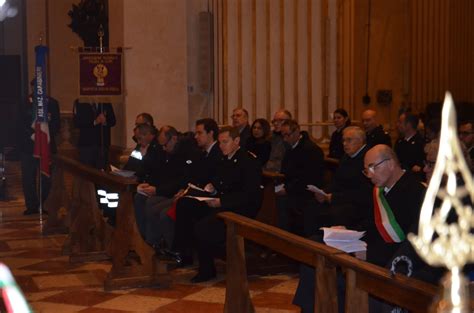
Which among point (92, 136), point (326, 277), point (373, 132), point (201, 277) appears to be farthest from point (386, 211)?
point (92, 136)

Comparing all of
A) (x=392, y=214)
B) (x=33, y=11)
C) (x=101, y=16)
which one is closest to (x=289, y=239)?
(x=392, y=214)

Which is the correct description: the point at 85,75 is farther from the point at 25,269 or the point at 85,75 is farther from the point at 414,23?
the point at 414,23

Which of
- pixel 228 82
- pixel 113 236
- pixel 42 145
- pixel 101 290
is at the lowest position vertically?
pixel 101 290

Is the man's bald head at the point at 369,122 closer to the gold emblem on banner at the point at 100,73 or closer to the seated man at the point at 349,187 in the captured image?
the seated man at the point at 349,187

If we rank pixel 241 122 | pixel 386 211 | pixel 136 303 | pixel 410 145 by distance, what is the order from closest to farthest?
pixel 386 211
pixel 136 303
pixel 410 145
pixel 241 122

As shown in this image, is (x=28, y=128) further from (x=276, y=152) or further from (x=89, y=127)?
(x=276, y=152)

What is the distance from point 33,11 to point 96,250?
10.6 m

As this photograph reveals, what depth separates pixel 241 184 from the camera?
6.75 m

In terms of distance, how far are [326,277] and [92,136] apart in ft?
23.5

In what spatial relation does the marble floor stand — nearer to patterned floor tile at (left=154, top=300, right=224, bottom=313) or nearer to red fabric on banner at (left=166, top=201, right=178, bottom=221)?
patterned floor tile at (left=154, top=300, right=224, bottom=313)

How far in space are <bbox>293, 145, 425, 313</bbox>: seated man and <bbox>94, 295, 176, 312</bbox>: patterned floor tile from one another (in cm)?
159

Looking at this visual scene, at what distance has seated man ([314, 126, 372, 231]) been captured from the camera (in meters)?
6.47

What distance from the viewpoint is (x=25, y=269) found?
745 cm

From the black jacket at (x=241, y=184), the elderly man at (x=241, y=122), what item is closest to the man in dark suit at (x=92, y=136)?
the elderly man at (x=241, y=122)
